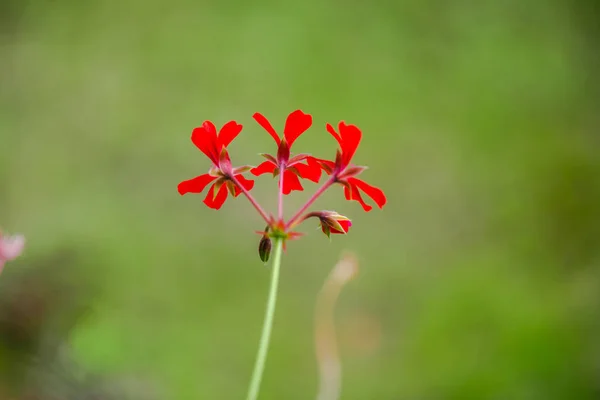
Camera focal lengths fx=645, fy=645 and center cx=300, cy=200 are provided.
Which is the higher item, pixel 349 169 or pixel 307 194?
pixel 307 194

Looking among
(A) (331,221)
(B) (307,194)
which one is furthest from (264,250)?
(B) (307,194)

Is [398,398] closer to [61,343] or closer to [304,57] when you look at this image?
[61,343]

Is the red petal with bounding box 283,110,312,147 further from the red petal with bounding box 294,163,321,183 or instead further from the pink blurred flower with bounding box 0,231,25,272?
the pink blurred flower with bounding box 0,231,25,272

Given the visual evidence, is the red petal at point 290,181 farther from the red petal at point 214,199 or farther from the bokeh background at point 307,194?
the bokeh background at point 307,194

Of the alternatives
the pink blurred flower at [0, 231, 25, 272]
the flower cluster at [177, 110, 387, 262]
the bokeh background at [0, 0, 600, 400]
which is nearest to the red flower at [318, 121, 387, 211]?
the flower cluster at [177, 110, 387, 262]

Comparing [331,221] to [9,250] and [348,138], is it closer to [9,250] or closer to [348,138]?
[348,138]
